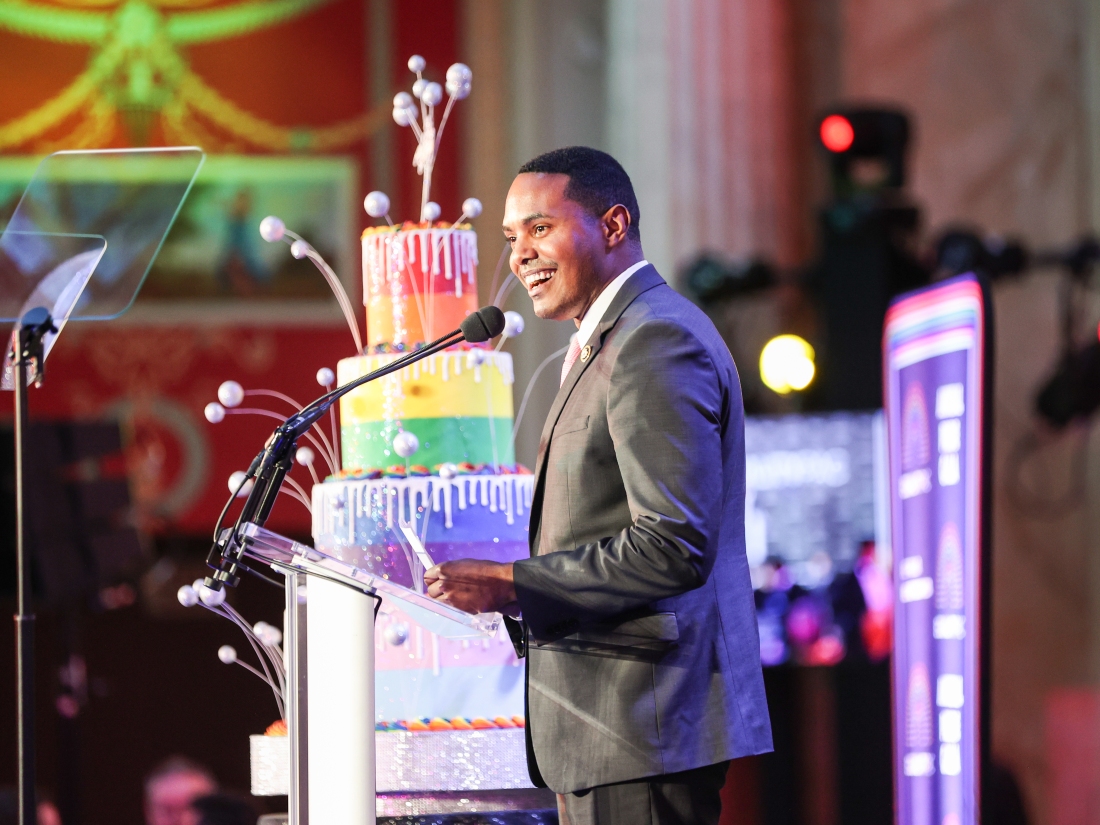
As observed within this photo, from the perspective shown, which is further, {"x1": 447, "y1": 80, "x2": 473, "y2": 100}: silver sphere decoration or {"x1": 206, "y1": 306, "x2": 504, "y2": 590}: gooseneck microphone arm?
{"x1": 447, "y1": 80, "x2": 473, "y2": 100}: silver sphere decoration

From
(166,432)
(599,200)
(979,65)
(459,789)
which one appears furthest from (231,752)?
(599,200)

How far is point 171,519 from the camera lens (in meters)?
8.26

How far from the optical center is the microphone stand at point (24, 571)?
2.65 meters

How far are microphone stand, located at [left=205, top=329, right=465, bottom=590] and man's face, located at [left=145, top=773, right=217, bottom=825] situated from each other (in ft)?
9.75

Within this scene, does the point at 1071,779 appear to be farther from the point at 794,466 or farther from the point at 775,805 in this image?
the point at 794,466

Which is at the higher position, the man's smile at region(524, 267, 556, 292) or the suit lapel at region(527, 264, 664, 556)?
the man's smile at region(524, 267, 556, 292)

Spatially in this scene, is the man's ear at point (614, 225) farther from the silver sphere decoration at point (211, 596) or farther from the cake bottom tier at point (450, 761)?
the cake bottom tier at point (450, 761)

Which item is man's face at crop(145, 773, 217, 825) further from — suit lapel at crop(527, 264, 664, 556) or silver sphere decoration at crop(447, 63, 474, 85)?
suit lapel at crop(527, 264, 664, 556)

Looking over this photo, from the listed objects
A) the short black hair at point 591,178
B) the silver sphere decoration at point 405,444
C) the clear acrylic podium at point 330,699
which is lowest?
the clear acrylic podium at point 330,699

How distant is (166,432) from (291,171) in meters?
1.77

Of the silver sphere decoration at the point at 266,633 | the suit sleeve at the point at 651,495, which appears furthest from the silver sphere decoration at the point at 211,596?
the suit sleeve at the point at 651,495

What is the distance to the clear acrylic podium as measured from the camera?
217 centimetres

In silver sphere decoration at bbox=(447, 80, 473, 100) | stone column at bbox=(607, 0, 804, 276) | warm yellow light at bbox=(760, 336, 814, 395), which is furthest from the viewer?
stone column at bbox=(607, 0, 804, 276)

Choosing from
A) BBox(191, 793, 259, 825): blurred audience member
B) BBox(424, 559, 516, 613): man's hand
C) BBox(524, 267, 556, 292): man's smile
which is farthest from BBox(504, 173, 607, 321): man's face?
BBox(191, 793, 259, 825): blurred audience member
